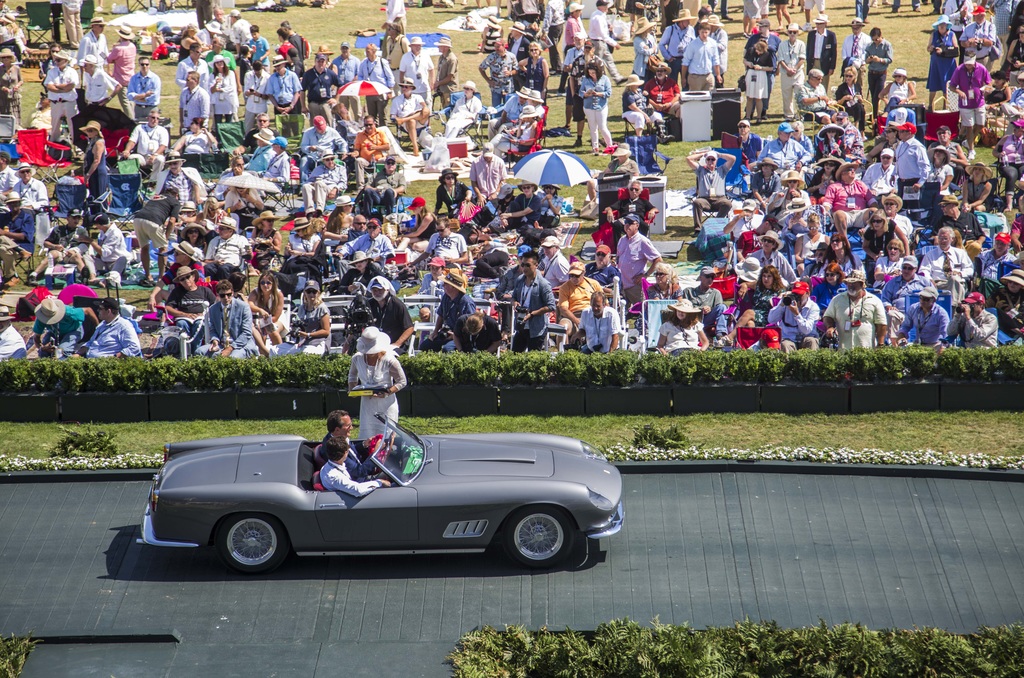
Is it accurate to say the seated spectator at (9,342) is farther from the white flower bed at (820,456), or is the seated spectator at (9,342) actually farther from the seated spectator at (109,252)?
the white flower bed at (820,456)

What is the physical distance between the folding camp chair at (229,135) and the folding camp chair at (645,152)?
7.98m

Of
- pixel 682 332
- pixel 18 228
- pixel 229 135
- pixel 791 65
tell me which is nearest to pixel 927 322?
pixel 682 332

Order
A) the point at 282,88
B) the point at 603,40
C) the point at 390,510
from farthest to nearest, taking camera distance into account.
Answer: the point at 603,40, the point at 282,88, the point at 390,510

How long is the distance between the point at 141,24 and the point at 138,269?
49.9 feet

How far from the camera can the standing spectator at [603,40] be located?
28767 mm

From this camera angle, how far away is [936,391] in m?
16.1

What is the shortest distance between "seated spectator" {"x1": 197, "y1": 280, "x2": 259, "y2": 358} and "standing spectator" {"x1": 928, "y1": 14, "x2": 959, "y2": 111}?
54.0ft

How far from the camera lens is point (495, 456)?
12477mm

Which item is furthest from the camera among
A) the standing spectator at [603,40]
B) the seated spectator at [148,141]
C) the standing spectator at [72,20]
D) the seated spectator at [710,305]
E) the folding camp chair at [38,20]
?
the folding camp chair at [38,20]

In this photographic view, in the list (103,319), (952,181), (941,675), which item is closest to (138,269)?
(103,319)

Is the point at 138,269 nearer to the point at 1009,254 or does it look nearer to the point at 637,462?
the point at 637,462

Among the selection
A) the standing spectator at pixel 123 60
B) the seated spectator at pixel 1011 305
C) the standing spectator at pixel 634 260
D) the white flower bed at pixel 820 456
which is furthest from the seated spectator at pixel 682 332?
the standing spectator at pixel 123 60

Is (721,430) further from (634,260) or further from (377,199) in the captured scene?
(377,199)

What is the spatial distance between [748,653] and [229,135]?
61.5ft
